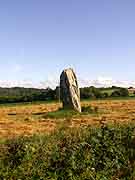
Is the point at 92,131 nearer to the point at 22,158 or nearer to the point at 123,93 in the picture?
the point at 22,158

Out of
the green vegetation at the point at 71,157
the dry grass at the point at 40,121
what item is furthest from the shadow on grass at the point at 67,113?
the green vegetation at the point at 71,157

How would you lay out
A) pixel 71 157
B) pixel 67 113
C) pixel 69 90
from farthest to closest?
pixel 69 90
pixel 67 113
pixel 71 157

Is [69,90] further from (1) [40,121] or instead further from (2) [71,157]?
(2) [71,157]

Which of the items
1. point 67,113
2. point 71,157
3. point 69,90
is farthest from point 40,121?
point 71,157

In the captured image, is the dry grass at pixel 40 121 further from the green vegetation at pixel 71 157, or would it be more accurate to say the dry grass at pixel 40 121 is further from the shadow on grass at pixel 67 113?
the green vegetation at pixel 71 157

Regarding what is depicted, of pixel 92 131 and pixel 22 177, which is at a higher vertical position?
pixel 92 131

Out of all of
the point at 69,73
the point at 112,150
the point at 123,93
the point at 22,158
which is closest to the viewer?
the point at 22,158

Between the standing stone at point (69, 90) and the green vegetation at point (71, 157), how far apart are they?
68.8ft

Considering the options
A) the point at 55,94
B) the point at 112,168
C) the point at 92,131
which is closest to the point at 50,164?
the point at 112,168

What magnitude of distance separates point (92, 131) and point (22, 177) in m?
3.48

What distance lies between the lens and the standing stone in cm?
3410

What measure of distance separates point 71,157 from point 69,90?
2379cm

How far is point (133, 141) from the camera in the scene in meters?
13.0

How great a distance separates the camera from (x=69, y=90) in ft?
114
